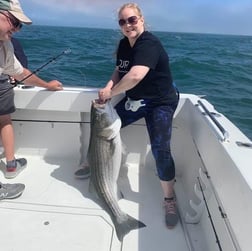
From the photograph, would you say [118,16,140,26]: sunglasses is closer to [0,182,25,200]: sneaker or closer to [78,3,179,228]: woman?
[78,3,179,228]: woman

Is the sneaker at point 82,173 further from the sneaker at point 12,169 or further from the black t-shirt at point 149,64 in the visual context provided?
the black t-shirt at point 149,64

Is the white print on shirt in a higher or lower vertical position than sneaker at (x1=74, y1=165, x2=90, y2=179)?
higher

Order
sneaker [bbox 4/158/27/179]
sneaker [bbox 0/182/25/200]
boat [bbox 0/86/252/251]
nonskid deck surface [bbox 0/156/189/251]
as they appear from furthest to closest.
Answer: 1. sneaker [bbox 4/158/27/179]
2. sneaker [bbox 0/182/25/200]
3. nonskid deck surface [bbox 0/156/189/251]
4. boat [bbox 0/86/252/251]

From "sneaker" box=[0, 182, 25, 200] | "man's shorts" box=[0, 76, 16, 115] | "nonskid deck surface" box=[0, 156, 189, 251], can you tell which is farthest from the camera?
"man's shorts" box=[0, 76, 16, 115]

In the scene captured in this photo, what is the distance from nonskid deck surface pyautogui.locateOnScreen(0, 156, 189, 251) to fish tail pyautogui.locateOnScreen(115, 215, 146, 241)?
0.04 m

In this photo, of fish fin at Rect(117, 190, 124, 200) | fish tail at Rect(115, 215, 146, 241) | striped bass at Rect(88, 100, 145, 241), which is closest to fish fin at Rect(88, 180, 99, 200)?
striped bass at Rect(88, 100, 145, 241)

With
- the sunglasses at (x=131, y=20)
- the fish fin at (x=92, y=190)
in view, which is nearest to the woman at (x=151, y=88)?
the sunglasses at (x=131, y=20)

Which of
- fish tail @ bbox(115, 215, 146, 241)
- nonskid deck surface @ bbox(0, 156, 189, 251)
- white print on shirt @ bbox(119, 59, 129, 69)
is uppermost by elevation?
white print on shirt @ bbox(119, 59, 129, 69)

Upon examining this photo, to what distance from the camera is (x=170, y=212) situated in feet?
8.38

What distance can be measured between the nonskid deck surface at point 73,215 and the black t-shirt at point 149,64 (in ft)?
A: 2.86

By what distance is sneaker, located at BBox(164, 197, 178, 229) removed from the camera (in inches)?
97.7

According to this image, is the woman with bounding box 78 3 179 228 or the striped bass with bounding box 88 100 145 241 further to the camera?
the striped bass with bounding box 88 100 145 241

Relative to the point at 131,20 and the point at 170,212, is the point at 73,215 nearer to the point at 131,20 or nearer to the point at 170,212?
the point at 170,212

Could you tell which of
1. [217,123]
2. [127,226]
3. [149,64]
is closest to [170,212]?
[127,226]
